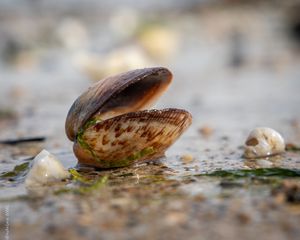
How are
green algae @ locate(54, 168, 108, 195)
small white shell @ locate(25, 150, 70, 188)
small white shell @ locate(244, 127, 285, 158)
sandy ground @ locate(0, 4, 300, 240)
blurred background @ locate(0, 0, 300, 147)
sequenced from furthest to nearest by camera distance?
blurred background @ locate(0, 0, 300, 147) → small white shell @ locate(244, 127, 285, 158) → small white shell @ locate(25, 150, 70, 188) → green algae @ locate(54, 168, 108, 195) → sandy ground @ locate(0, 4, 300, 240)

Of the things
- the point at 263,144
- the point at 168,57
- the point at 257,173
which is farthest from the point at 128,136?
the point at 168,57

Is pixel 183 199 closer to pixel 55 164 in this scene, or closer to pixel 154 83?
pixel 55 164

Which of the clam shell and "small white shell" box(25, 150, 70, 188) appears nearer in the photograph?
"small white shell" box(25, 150, 70, 188)

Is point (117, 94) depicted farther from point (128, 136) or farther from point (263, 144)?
point (263, 144)

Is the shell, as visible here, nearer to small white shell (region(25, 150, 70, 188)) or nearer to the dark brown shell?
the dark brown shell

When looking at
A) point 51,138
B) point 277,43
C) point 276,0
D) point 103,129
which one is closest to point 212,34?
point 277,43

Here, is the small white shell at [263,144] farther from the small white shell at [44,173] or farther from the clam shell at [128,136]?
the small white shell at [44,173]

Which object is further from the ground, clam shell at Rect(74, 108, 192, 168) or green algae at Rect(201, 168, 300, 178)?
clam shell at Rect(74, 108, 192, 168)

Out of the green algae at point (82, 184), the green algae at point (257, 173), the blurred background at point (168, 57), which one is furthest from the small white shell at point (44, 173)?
the blurred background at point (168, 57)

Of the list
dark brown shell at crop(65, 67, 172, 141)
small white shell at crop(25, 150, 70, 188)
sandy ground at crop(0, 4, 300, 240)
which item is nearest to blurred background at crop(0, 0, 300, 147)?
sandy ground at crop(0, 4, 300, 240)

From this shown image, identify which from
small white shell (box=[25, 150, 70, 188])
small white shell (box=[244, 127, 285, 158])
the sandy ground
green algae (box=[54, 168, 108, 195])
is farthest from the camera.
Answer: small white shell (box=[244, 127, 285, 158])
